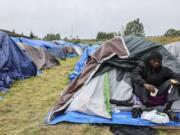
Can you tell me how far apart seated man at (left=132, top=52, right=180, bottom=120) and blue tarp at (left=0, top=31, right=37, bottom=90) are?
394 cm

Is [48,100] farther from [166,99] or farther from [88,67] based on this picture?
[166,99]

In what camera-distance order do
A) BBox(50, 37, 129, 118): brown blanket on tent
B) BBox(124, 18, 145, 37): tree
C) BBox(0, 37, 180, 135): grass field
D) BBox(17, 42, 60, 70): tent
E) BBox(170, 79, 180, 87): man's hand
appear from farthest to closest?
1. BBox(124, 18, 145, 37): tree
2. BBox(17, 42, 60, 70): tent
3. BBox(50, 37, 129, 118): brown blanket on tent
4. BBox(170, 79, 180, 87): man's hand
5. BBox(0, 37, 180, 135): grass field

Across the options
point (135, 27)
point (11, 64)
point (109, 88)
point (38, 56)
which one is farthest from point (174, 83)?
point (135, 27)

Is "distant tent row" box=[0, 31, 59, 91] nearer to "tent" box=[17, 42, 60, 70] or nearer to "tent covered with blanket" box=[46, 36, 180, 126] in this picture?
"tent" box=[17, 42, 60, 70]

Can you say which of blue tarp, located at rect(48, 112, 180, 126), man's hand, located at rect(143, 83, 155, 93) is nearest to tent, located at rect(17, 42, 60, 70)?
blue tarp, located at rect(48, 112, 180, 126)

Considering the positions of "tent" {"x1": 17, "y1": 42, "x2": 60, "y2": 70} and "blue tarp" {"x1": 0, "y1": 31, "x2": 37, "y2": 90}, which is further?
"tent" {"x1": 17, "y1": 42, "x2": 60, "y2": 70}

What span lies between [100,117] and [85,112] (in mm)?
264

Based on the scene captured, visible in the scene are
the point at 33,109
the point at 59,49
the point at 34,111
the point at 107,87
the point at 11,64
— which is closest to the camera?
the point at 107,87

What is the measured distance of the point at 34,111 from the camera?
590cm

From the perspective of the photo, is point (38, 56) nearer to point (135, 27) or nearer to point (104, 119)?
point (104, 119)

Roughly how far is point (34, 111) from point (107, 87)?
54.4 inches

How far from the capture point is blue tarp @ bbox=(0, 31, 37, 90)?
8445 millimetres

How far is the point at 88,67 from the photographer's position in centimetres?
581

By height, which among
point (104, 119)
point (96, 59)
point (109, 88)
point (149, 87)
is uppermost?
point (96, 59)
